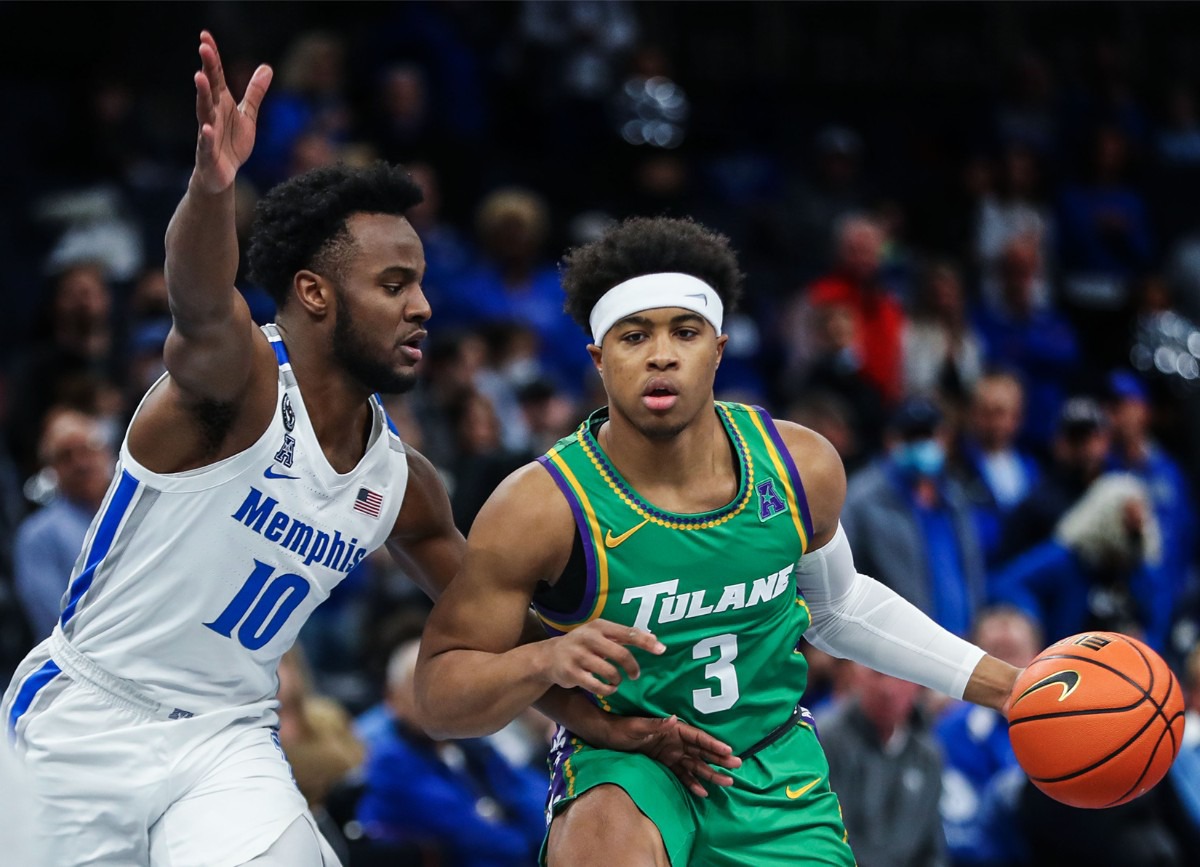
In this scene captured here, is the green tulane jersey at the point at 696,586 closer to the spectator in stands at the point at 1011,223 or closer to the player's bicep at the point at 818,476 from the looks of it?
the player's bicep at the point at 818,476

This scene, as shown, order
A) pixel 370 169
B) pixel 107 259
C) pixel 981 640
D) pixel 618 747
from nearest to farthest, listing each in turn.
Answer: pixel 618 747
pixel 370 169
pixel 981 640
pixel 107 259

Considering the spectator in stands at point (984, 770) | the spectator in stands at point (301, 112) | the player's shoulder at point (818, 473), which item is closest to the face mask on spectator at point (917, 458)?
A: the spectator in stands at point (984, 770)

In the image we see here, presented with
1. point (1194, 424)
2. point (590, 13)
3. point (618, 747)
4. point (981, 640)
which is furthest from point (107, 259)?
point (1194, 424)

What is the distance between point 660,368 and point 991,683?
1349mm

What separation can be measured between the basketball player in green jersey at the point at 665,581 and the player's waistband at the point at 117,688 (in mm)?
668

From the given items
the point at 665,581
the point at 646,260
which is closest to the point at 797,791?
the point at 665,581

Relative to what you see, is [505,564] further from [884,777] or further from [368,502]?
[884,777]

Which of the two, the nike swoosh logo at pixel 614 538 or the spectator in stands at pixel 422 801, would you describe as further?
the spectator in stands at pixel 422 801

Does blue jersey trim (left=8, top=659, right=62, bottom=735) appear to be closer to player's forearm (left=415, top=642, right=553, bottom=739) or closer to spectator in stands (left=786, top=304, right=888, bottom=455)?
player's forearm (left=415, top=642, right=553, bottom=739)

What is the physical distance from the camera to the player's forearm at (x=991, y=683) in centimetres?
484

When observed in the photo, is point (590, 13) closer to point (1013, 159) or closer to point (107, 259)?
point (1013, 159)

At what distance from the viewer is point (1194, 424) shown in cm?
1199

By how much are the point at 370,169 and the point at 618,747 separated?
176cm

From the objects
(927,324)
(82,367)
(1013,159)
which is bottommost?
(82,367)
